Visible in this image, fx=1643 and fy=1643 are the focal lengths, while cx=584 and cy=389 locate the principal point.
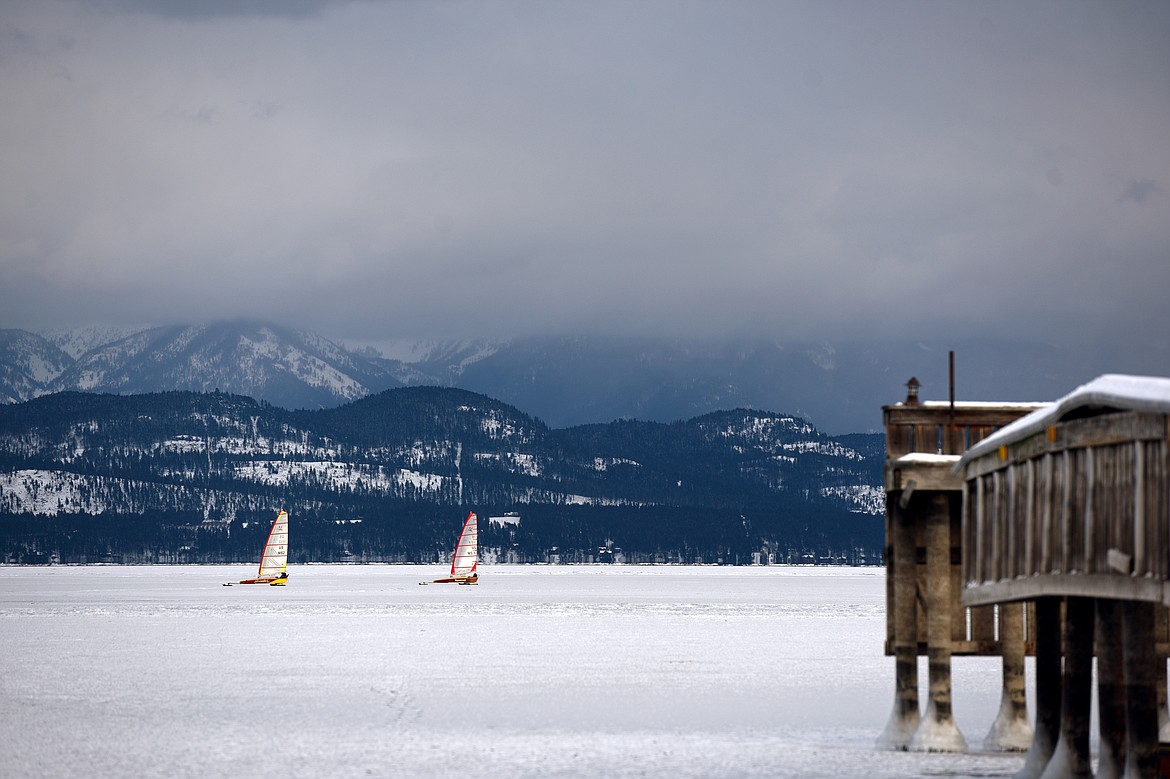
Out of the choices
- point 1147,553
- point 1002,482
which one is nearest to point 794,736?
point 1002,482

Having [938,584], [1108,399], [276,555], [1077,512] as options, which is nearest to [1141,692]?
[1077,512]

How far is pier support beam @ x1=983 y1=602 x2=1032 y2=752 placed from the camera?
22875mm

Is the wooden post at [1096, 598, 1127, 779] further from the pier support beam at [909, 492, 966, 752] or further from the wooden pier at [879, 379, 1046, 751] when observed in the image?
the pier support beam at [909, 492, 966, 752]

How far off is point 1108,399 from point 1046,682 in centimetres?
611

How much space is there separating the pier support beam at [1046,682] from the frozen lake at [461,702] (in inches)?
67.6

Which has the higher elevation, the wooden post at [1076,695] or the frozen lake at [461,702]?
the wooden post at [1076,695]

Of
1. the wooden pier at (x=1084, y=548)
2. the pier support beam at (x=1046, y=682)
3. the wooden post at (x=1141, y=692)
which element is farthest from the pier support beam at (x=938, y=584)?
the wooden post at (x=1141, y=692)

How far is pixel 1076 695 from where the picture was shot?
18656 millimetres

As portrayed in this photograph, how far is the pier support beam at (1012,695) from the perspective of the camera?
75.0 feet

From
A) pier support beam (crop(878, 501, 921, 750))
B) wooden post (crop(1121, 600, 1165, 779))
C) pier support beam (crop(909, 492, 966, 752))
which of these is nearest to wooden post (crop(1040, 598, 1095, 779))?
wooden post (crop(1121, 600, 1165, 779))

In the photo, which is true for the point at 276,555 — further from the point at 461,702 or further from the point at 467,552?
the point at 461,702

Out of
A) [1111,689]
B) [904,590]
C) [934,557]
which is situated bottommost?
[1111,689]

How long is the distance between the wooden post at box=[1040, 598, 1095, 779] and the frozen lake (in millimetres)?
3102

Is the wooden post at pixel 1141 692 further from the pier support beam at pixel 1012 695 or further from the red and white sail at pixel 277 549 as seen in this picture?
the red and white sail at pixel 277 549
